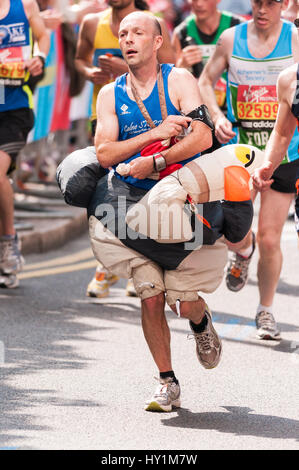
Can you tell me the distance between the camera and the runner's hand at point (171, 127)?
5.58m

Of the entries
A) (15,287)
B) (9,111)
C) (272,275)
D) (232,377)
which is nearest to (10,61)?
(9,111)

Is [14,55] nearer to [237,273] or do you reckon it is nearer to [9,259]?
[9,259]

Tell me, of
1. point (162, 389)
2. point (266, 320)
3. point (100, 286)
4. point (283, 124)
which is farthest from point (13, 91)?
point (162, 389)

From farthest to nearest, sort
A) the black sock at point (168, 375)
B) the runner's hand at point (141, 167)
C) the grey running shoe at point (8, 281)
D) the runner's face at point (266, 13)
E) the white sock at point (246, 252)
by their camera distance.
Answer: the grey running shoe at point (8, 281)
the white sock at point (246, 252)
the runner's face at point (266, 13)
the black sock at point (168, 375)
the runner's hand at point (141, 167)

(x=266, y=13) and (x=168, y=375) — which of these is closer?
(x=168, y=375)

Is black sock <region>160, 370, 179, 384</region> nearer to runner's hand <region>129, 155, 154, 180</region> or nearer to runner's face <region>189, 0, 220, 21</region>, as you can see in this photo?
runner's hand <region>129, 155, 154, 180</region>

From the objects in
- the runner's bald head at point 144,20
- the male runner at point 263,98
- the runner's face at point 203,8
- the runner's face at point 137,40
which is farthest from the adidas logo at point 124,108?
the runner's face at point 203,8

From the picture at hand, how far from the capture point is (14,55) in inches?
348

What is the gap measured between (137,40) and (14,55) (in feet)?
10.7

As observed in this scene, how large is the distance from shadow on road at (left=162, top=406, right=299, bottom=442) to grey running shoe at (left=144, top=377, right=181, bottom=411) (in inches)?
2.2

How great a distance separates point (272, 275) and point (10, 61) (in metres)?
2.54

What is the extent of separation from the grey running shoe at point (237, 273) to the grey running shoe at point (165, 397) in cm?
283

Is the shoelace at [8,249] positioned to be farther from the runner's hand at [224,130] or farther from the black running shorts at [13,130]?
the runner's hand at [224,130]
